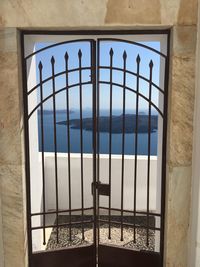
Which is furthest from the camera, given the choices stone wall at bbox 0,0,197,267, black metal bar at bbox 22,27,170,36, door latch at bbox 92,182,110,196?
door latch at bbox 92,182,110,196

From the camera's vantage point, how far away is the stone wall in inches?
89.7

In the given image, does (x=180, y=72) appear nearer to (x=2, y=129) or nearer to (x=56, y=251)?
(x=2, y=129)

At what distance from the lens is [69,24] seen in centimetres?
233

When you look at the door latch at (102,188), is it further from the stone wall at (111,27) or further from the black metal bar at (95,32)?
the black metal bar at (95,32)

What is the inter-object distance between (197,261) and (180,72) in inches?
60.6

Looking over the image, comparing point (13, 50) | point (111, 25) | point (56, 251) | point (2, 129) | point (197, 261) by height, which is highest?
point (111, 25)

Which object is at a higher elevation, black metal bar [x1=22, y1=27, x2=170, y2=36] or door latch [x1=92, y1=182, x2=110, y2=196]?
black metal bar [x1=22, y1=27, x2=170, y2=36]

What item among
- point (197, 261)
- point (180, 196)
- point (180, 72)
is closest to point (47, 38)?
point (180, 72)

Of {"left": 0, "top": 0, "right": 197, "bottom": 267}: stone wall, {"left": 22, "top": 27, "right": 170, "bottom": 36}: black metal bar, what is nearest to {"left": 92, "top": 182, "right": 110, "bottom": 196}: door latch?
{"left": 0, "top": 0, "right": 197, "bottom": 267}: stone wall

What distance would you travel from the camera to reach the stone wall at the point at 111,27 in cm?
228

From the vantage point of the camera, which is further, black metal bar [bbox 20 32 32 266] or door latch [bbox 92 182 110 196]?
door latch [bbox 92 182 110 196]

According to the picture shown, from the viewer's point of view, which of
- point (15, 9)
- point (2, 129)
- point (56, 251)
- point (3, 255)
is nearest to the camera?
point (15, 9)

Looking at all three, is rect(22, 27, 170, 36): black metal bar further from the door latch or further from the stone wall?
the door latch

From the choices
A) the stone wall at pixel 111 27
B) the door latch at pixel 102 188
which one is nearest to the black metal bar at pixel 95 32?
the stone wall at pixel 111 27
